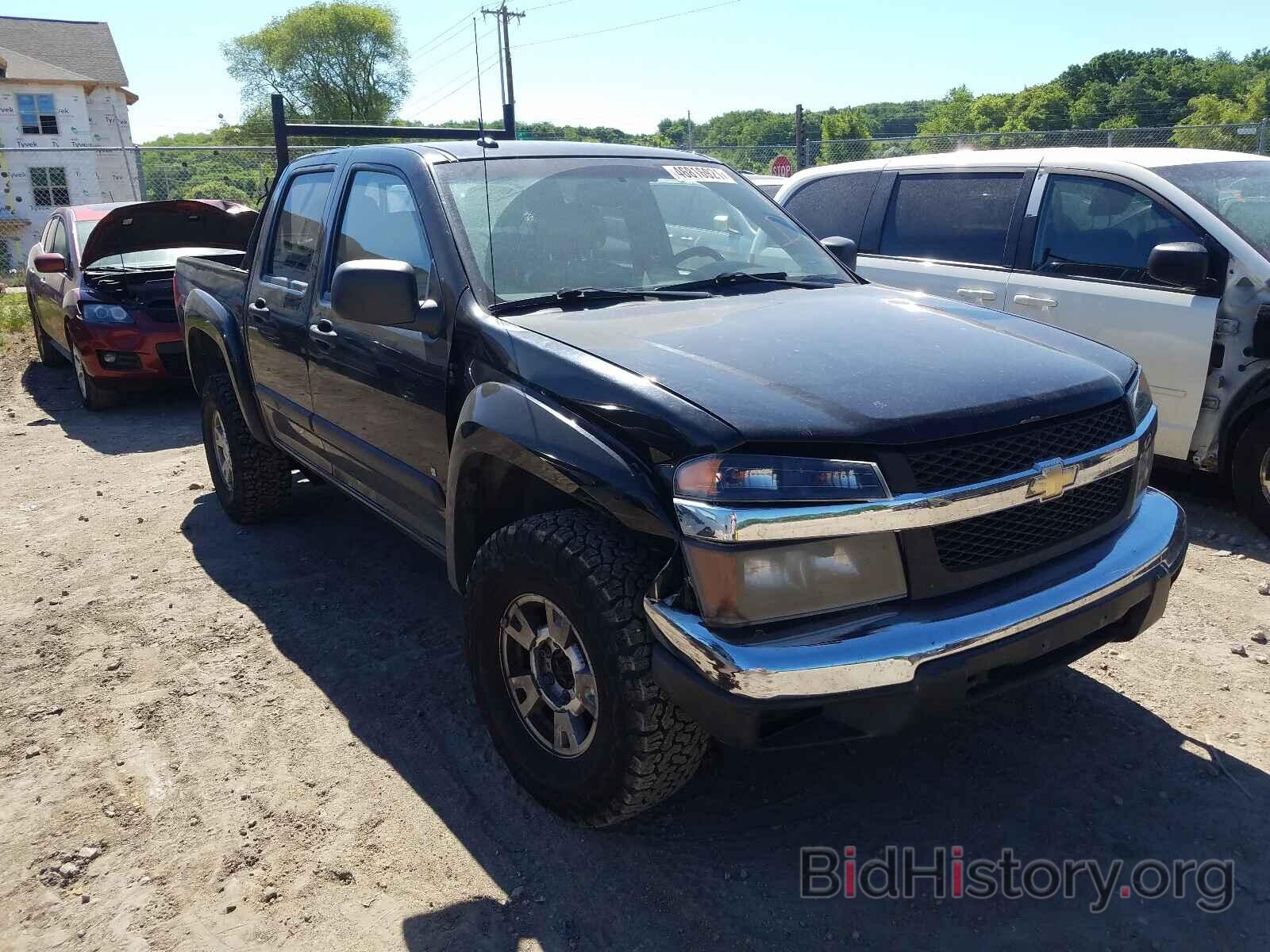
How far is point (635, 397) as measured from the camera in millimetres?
2428

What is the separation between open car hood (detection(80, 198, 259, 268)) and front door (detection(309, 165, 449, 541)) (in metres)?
5.11

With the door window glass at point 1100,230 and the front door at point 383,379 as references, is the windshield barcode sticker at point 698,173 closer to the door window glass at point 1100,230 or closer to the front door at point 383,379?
the front door at point 383,379

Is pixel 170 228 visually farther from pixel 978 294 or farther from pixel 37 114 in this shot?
pixel 37 114

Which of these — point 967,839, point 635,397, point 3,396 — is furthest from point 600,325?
point 3,396

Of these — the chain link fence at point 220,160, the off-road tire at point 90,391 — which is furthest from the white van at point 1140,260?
the off-road tire at point 90,391

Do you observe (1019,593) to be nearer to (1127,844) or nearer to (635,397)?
(1127,844)

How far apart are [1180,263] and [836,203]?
244cm

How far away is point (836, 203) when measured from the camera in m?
6.60

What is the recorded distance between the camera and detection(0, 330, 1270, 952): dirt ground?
8.13 feet

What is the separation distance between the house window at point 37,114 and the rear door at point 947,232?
49.0 meters

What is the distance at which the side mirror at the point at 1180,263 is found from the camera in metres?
4.66

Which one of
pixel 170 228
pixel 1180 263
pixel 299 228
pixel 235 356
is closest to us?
pixel 299 228

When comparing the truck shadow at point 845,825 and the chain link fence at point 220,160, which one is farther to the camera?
the chain link fence at point 220,160

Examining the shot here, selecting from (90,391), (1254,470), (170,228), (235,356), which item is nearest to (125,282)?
(170,228)
